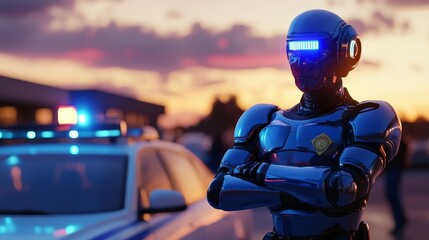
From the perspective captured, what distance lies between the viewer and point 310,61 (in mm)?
3172

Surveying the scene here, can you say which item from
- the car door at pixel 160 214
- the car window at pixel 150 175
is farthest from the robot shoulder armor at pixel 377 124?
the car window at pixel 150 175

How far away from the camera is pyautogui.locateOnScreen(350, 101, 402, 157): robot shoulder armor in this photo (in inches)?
120

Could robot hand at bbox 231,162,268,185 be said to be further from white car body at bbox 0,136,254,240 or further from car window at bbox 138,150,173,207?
car window at bbox 138,150,173,207

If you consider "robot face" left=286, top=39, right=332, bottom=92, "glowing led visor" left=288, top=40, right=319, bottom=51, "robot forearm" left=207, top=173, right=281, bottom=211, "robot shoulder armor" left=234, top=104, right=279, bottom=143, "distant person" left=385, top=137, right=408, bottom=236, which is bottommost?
"distant person" left=385, top=137, right=408, bottom=236

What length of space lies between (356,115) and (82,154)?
9.19 feet

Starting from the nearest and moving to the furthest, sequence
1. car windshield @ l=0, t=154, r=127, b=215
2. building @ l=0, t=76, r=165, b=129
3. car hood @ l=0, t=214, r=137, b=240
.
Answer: car hood @ l=0, t=214, r=137, b=240 → car windshield @ l=0, t=154, r=127, b=215 → building @ l=0, t=76, r=165, b=129

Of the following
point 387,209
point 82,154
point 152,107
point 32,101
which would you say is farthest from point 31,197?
point 32,101

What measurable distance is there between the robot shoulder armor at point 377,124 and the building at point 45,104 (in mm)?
5024

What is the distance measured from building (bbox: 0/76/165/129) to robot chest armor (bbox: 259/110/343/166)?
4841 millimetres

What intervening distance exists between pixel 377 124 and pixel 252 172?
489 mm

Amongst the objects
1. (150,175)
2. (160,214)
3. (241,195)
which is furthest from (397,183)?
(241,195)

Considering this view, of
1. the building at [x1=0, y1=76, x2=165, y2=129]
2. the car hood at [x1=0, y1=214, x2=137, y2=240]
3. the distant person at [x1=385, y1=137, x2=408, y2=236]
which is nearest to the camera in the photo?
the car hood at [x1=0, y1=214, x2=137, y2=240]

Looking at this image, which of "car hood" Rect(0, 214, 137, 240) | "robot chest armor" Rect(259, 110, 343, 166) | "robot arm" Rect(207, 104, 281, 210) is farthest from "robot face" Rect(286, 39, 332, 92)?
"car hood" Rect(0, 214, 137, 240)

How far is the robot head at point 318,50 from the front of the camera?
317 centimetres
